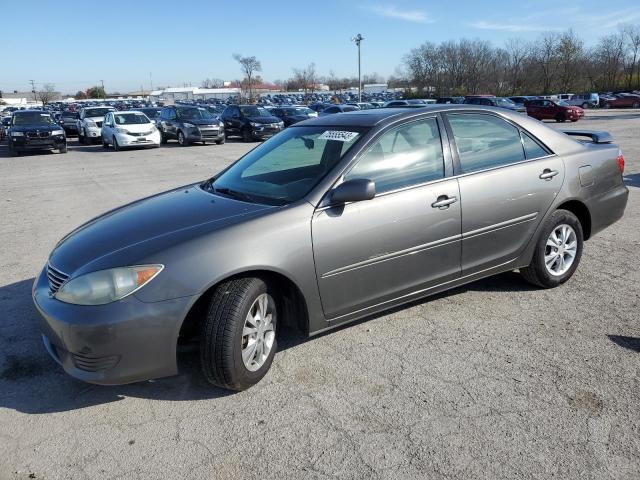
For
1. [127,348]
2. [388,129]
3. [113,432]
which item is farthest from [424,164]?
[113,432]

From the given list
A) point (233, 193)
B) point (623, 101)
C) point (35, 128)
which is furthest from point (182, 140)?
point (623, 101)

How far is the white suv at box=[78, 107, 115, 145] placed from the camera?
926 inches

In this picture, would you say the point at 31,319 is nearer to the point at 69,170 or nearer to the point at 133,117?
the point at 69,170

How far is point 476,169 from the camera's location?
4016mm

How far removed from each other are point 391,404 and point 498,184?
1999 mm

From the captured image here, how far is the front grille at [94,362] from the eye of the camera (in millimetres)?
2803

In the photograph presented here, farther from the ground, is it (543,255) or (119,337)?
(119,337)

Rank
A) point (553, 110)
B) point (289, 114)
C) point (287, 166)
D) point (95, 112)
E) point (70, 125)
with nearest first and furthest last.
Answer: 1. point (287, 166)
2. point (95, 112)
3. point (70, 125)
4. point (289, 114)
5. point (553, 110)

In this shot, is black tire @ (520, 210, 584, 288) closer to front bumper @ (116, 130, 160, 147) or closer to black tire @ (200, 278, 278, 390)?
black tire @ (200, 278, 278, 390)

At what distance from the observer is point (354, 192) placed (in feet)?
10.6

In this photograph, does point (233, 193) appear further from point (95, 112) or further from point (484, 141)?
point (95, 112)

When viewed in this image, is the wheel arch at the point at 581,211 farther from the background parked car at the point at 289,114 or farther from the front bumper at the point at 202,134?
the background parked car at the point at 289,114

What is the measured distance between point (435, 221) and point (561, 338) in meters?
1.21

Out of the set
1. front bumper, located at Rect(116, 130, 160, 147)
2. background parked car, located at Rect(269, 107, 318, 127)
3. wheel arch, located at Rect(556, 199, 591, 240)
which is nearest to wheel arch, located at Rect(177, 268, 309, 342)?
wheel arch, located at Rect(556, 199, 591, 240)
